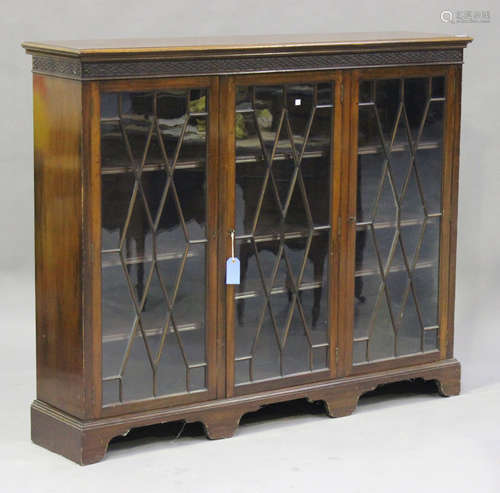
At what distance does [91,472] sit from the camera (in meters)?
5.65

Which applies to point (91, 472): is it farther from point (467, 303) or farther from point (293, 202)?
point (467, 303)

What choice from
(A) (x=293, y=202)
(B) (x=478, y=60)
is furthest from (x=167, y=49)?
(B) (x=478, y=60)

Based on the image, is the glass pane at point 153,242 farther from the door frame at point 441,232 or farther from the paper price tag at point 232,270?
the door frame at point 441,232

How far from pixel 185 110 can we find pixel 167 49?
25cm

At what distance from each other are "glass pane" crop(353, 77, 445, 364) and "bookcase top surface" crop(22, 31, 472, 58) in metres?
0.16

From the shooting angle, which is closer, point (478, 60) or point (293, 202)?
point (293, 202)

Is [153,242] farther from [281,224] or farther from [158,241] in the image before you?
[281,224]

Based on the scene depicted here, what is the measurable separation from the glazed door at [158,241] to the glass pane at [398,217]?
69cm

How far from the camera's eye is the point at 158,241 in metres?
5.80

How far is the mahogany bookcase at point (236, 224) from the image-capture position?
5.66m

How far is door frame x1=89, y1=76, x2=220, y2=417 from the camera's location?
555 cm

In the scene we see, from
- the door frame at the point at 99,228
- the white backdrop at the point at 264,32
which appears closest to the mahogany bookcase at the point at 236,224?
the door frame at the point at 99,228

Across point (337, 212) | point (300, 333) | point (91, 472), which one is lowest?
point (91, 472)

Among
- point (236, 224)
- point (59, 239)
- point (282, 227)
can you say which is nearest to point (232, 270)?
point (236, 224)
